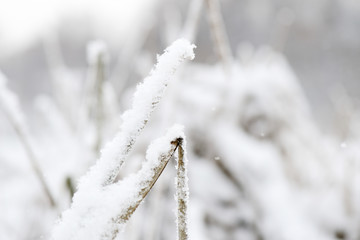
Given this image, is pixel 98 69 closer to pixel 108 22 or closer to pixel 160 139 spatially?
pixel 160 139

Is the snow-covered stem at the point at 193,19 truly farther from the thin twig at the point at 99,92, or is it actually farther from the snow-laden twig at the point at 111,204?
the snow-laden twig at the point at 111,204

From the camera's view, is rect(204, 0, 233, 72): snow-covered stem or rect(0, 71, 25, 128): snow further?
rect(204, 0, 233, 72): snow-covered stem

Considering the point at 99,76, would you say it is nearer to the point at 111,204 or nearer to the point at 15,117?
the point at 15,117

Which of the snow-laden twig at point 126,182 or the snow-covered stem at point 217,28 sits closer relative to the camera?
the snow-laden twig at point 126,182

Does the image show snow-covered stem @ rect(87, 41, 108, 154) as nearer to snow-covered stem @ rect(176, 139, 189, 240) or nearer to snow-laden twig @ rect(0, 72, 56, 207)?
snow-laden twig @ rect(0, 72, 56, 207)

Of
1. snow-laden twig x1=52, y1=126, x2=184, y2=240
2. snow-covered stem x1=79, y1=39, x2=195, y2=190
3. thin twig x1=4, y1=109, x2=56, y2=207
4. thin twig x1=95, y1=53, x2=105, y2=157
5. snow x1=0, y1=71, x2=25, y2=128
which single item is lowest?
snow-laden twig x1=52, y1=126, x2=184, y2=240

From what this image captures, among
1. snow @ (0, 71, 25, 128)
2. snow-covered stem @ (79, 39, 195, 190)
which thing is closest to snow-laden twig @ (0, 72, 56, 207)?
snow @ (0, 71, 25, 128)

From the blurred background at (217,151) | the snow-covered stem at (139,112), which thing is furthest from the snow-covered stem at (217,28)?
the snow-covered stem at (139,112)

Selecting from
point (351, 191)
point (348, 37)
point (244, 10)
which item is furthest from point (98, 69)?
point (244, 10)
